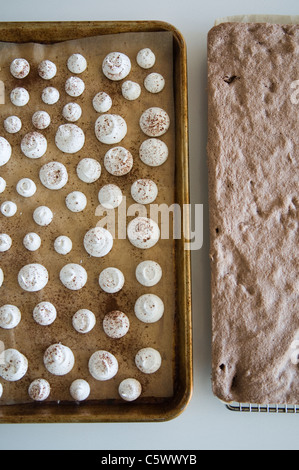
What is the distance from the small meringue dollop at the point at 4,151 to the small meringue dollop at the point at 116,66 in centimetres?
43

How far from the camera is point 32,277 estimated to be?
4.40 feet

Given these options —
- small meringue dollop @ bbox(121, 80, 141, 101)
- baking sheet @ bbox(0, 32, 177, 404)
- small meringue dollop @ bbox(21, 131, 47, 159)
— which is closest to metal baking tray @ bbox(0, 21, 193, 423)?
baking sheet @ bbox(0, 32, 177, 404)

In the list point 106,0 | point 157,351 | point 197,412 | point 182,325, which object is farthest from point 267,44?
point 197,412

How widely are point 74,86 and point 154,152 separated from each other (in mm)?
369

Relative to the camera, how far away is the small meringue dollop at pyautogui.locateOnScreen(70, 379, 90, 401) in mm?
1294

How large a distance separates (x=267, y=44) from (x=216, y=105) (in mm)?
273

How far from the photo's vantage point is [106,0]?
149cm

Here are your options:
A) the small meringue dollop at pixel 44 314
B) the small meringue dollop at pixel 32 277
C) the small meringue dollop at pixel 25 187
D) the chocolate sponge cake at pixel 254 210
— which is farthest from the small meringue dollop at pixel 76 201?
the chocolate sponge cake at pixel 254 210

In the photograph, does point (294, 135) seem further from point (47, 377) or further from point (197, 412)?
point (47, 377)

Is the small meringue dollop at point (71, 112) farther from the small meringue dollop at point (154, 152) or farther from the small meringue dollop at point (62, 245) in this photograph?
the small meringue dollop at point (62, 245)

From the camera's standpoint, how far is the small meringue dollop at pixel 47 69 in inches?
55.4

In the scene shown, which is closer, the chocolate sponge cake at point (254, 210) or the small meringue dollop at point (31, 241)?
the chocolate sponge cake at point (254, 210)

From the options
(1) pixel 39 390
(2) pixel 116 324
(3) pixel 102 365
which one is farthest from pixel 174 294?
(1) pixel 39 390

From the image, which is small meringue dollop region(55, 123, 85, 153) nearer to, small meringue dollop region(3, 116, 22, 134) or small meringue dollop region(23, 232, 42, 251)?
small meringue dollop region(3, 116, 22, 134)
